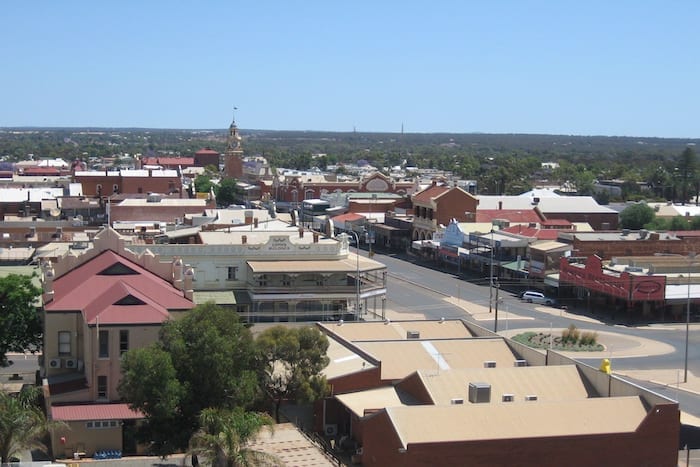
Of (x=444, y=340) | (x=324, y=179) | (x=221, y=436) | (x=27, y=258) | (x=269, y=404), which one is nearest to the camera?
(x=221, y=436)

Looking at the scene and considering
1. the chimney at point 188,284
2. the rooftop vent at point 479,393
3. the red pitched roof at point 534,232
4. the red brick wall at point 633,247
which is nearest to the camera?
the rooftop vent at point 479,393

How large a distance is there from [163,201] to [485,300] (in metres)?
45.8

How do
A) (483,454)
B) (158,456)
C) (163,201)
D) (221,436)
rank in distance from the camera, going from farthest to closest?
(163,201)
(158,456)
(483,454)
(221,436)

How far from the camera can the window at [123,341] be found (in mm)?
52312

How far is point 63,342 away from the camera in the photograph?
5500 cm

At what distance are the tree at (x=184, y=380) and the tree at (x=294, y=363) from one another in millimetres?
2769

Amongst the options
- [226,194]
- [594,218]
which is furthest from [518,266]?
[226,194]

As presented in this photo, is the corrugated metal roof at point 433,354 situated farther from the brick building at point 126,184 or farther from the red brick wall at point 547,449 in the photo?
the brick building at point 126,184

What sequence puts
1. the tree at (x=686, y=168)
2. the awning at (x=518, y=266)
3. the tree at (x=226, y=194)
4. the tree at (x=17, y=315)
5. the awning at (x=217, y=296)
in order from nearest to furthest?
the tree at (x=17, y=315) → the awning at (x=217, y=296) → the awning at (x=518, y=266) → the tree at (x=226, y=194) → the tree at (x=686, y=168)

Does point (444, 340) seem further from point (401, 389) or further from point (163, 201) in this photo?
point (163, 201)

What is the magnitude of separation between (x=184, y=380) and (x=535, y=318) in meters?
48.6

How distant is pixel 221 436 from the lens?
38.6 meters

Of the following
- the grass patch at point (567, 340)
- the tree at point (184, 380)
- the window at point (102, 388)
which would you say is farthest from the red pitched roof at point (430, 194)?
the tree at point (184, 380)

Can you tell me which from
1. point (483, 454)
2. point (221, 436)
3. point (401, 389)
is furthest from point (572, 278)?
point (221, 436)
